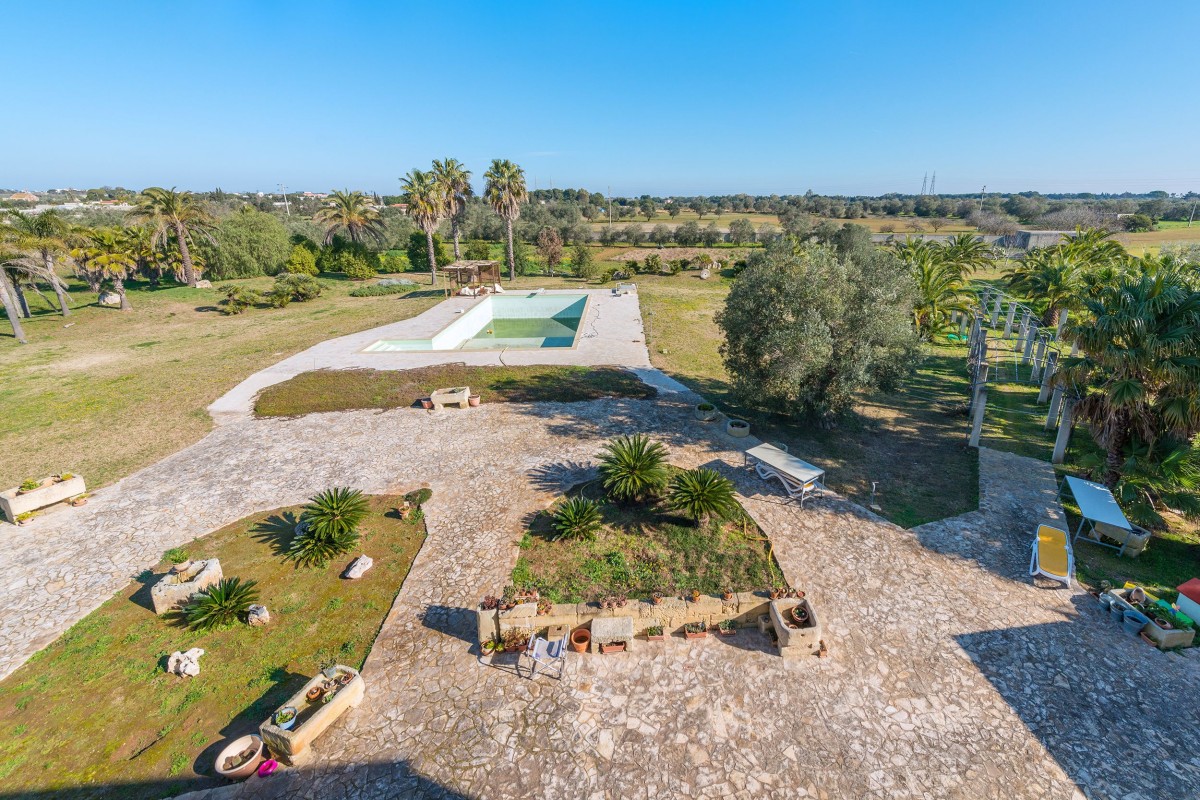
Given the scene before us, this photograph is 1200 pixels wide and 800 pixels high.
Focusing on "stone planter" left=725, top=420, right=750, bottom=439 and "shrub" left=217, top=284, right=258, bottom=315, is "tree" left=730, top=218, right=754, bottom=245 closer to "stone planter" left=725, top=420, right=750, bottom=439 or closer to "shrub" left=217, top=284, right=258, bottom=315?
"shrub" left=217, top=284, right=258, bottom=315

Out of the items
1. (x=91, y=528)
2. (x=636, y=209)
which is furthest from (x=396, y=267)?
(x=636, y=209)

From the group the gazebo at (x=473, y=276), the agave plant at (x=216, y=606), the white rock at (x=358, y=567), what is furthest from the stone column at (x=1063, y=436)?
the gazebo at (x=473, y=276)

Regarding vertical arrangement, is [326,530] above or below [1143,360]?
below

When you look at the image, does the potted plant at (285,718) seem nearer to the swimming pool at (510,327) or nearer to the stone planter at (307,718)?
the stone planter at (307,718)

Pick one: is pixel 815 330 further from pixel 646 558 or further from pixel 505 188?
pixel 505 188

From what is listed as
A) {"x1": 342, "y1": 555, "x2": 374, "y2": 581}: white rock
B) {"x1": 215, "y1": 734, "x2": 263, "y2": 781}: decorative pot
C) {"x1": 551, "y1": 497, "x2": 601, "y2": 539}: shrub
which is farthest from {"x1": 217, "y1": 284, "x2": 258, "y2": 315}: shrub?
{"x1": 215, "y1": 734, "x2": 263, "y2": 781}: decorative pot

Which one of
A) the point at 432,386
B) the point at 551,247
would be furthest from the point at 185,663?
the point at 551,247
